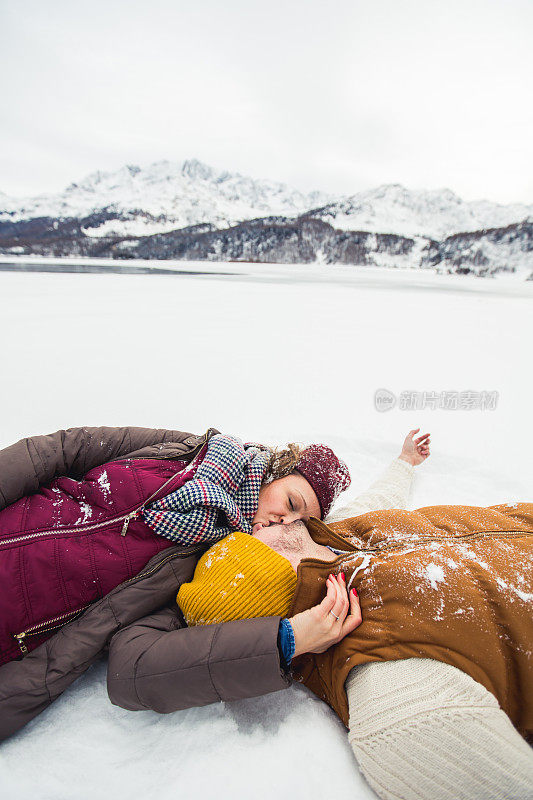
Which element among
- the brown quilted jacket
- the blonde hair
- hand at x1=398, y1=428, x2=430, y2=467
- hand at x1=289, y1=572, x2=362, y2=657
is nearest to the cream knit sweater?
hand at x1=289, y1=572, x2=362, y2=657

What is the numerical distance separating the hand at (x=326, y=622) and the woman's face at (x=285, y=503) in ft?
1.38

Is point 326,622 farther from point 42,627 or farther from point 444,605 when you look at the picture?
point 42,627

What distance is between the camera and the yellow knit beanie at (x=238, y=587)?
1.23 m


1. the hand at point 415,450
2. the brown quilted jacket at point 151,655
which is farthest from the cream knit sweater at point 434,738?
the hand at point 415,450

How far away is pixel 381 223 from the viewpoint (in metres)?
126

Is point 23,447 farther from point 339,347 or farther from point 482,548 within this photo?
point 339,347

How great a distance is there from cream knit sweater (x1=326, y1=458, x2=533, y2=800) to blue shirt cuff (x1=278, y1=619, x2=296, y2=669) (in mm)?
200

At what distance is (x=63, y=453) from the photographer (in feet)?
5.45

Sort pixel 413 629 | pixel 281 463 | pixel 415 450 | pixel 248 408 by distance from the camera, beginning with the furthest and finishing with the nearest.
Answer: pixel 248 408 < pixel 415 450 < pixel 281 463 < pixel 413 629

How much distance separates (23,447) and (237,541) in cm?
93

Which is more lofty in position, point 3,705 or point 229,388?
point 229,388

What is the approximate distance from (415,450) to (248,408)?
1.32 m

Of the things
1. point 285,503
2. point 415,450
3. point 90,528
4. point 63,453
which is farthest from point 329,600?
point 415,450

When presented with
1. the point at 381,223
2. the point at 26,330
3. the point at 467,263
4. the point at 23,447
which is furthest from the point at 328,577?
the point at 381,223
